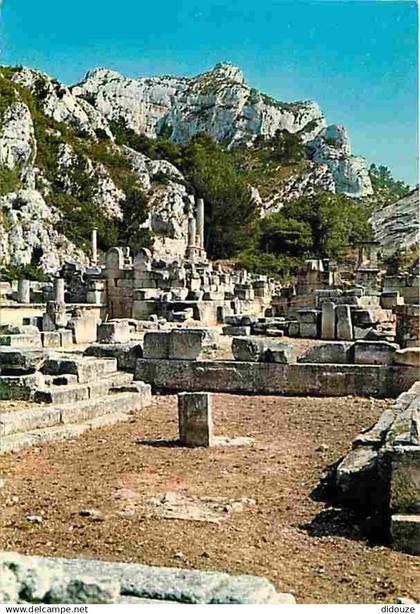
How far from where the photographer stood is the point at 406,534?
6.52 metres

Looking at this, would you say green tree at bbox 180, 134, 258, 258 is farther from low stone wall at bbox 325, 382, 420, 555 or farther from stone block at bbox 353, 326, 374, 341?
low stone wall at bbox 325, 382, 420, 555

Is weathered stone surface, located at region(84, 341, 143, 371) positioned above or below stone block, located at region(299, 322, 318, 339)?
below

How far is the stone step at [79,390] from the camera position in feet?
38.8

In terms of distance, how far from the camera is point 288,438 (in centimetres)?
1071

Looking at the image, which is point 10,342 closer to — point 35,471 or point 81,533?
point 35,471

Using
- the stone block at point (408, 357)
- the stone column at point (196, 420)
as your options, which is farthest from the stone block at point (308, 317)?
the stone column at point (196, 420)

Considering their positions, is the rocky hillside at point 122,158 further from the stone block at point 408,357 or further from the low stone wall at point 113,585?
the low stone wall at point 113,585

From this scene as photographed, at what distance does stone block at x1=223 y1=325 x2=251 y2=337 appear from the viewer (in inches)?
815

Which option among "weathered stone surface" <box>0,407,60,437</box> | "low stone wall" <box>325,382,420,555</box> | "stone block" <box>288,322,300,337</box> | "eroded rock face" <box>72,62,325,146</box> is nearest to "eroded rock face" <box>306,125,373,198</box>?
"eroded rock face" <box>72,62,325,146</box>

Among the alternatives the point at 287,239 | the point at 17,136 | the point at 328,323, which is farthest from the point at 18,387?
the point at 17,136

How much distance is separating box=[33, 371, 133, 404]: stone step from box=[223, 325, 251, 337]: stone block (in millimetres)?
6744

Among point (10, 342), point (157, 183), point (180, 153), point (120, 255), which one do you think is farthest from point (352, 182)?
point (10, 342)

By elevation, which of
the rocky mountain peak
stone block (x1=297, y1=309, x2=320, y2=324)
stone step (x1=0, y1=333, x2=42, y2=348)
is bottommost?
stone step (x1=0, y1=333, x2=42, y2=348)

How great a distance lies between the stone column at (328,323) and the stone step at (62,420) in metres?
9.02
